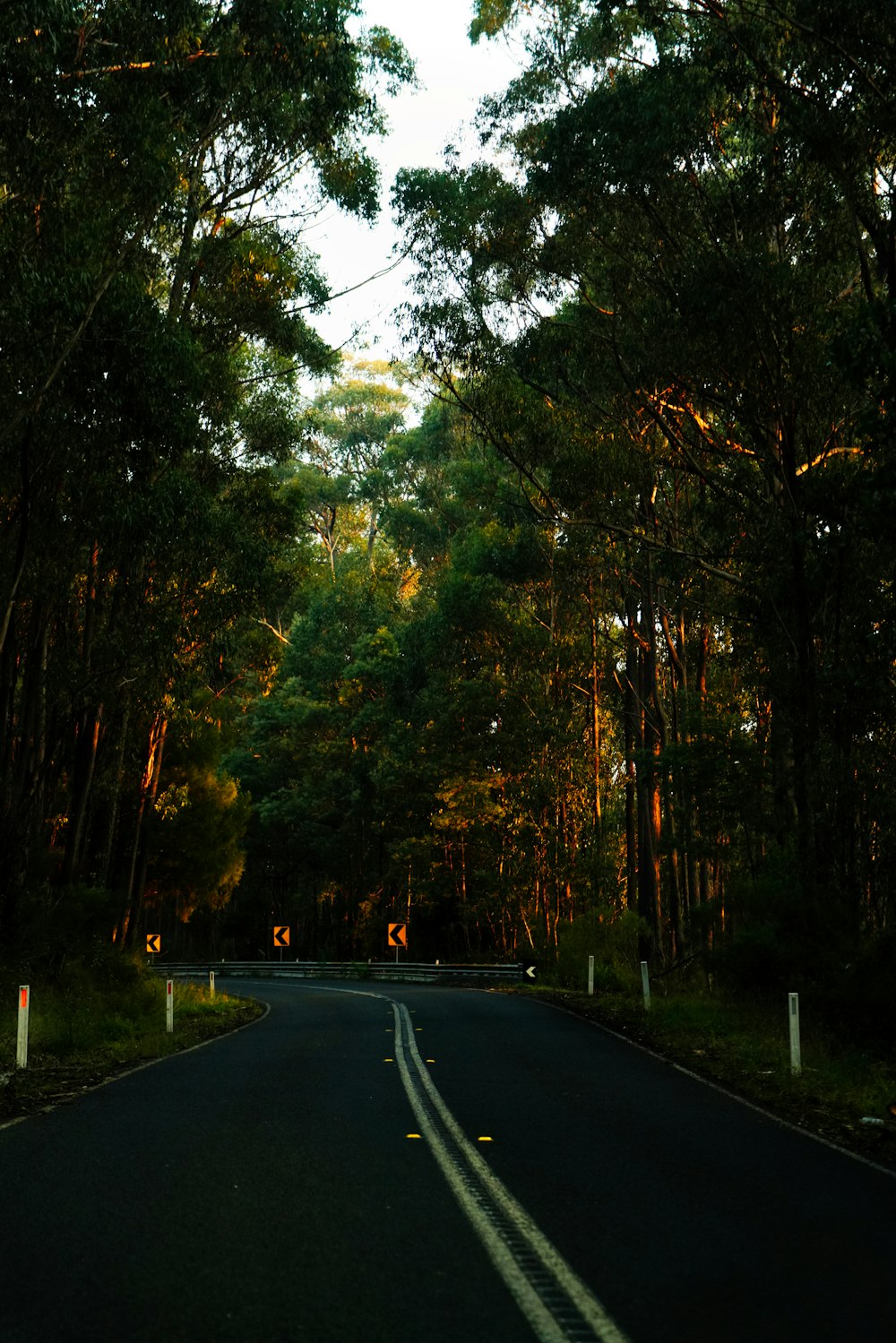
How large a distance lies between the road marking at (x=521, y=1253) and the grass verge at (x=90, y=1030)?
398cm

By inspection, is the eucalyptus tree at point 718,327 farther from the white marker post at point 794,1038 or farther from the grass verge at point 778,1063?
the white marker post at point 794,1038

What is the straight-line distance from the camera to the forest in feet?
55.7

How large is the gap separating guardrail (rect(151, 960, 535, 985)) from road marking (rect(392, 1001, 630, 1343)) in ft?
93.6

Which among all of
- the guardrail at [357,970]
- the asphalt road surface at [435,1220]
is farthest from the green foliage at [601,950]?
the asphalt road surface at [435,1220]

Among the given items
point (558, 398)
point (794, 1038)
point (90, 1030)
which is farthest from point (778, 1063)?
point (558, 398)

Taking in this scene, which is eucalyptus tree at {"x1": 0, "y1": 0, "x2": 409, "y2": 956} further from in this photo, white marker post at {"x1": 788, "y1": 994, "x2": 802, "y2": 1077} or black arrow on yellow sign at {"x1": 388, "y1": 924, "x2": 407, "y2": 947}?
black arrow on yellow sign at {"x1": 388, "y1": 924, "x2": 407, "y2": 947}

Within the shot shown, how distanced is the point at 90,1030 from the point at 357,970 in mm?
28169

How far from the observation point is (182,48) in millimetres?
17922

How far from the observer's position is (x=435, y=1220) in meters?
6.35

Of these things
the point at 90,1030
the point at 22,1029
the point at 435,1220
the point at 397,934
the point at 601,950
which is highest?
the point at 397,934

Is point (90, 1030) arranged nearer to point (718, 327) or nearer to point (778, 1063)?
point (778, 1063)

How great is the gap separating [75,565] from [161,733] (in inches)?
360

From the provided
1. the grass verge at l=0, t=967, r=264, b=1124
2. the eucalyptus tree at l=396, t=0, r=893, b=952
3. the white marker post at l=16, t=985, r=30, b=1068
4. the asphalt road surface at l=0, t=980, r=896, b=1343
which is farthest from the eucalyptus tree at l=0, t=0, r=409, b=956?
the asphalt road surface at l=0, t=980, r=896, b=1343

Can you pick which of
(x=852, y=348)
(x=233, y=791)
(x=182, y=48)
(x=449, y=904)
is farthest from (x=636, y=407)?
(x=449, y=904)
